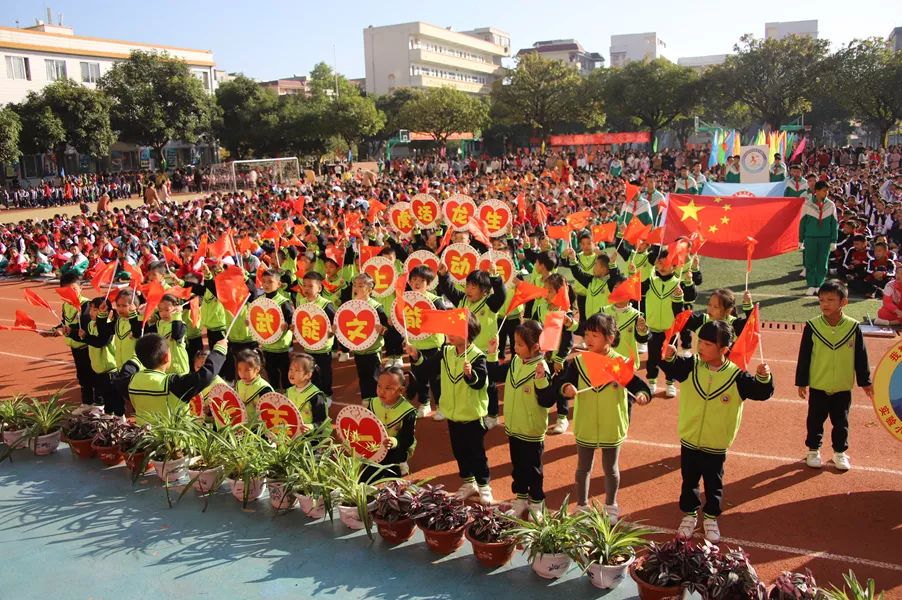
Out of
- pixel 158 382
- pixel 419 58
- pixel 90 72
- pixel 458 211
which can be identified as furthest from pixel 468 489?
pixel 419 58

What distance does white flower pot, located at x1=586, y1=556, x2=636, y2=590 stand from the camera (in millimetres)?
4422

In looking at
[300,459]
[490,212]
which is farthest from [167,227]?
[300,459]

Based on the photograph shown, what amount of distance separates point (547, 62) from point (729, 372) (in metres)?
52.0

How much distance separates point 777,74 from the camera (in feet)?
148

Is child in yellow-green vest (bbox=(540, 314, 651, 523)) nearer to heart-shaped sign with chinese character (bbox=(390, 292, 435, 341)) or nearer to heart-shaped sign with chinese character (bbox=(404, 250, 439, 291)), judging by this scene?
heart-shaped sign with chinese character (bbox=(390, 292, 435, 341))

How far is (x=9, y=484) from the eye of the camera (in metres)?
6.44

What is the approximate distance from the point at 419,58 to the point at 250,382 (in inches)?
3055

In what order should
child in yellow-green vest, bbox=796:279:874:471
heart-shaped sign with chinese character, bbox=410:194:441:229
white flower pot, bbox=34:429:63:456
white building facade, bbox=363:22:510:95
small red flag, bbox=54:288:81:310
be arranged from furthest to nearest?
white building facade, bbox=363:22:510:95, heart-shaped sign with chinese character, bbox=410:194:441:229, small red flag, bbox=54:288:81:310, white flower pot, bbox=34:429:63:456, child in yellow-green vest, bbox=796:279:874:471

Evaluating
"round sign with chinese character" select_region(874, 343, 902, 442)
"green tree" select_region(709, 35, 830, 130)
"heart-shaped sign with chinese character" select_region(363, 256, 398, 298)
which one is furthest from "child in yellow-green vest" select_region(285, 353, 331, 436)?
"green tree" select_region(709, 35, 830, 130)

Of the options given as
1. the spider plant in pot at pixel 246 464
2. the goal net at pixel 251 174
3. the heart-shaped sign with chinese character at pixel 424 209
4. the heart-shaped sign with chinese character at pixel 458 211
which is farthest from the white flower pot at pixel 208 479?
the goal net at pixel 251 174

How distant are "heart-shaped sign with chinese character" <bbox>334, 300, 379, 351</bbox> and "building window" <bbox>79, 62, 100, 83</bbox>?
158 feet

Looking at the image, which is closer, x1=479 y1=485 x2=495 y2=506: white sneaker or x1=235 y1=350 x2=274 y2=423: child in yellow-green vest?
x1=479 y1=485 x2=495 y2=506: white sneaker

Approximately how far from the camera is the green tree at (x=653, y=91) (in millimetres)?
51938

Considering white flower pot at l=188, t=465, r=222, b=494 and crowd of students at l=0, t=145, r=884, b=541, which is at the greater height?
crowd of students at l=0, t=145, r=884, b=541
